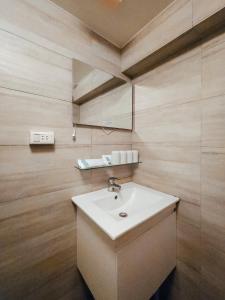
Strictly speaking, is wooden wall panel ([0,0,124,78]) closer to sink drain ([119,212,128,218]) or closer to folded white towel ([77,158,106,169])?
folded white towel ([77,158,106,169])

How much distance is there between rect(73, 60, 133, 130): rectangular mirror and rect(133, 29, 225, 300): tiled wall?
26cm

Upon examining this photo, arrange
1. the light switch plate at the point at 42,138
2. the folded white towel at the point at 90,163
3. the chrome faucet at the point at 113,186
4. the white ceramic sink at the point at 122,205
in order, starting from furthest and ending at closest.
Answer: the chrome faucet at the point at 113,186
the folded white towel at the point at 90,163
the light switch plate at the point at 42,138
the white ceramic sink at the point at 122,205

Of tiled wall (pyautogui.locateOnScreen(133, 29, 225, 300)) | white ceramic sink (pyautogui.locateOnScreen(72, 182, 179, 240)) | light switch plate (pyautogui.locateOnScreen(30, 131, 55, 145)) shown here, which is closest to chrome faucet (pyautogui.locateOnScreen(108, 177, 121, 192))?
white ceramic sink (pyautogui.locateOnScreen(72, 182, 179, 240))

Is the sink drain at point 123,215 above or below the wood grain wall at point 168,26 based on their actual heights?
below

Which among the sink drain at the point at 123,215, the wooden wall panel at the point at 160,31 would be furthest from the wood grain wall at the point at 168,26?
the sink drain at the point at 123,215

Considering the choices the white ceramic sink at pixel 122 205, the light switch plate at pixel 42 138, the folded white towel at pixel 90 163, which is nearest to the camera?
the white ceramic sink at pixel 122 205

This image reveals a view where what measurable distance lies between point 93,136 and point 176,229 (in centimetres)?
96

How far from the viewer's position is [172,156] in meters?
1.09

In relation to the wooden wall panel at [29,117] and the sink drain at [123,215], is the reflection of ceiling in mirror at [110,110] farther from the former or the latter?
the sink drain at [123,215]

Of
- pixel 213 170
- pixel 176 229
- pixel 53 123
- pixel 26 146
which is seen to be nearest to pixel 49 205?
pixel 26 146

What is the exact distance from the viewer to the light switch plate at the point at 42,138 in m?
0.86

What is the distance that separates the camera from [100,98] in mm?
1225

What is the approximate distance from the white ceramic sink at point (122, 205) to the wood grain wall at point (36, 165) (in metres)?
0.18

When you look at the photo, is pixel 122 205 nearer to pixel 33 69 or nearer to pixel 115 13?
pixel 33 69
